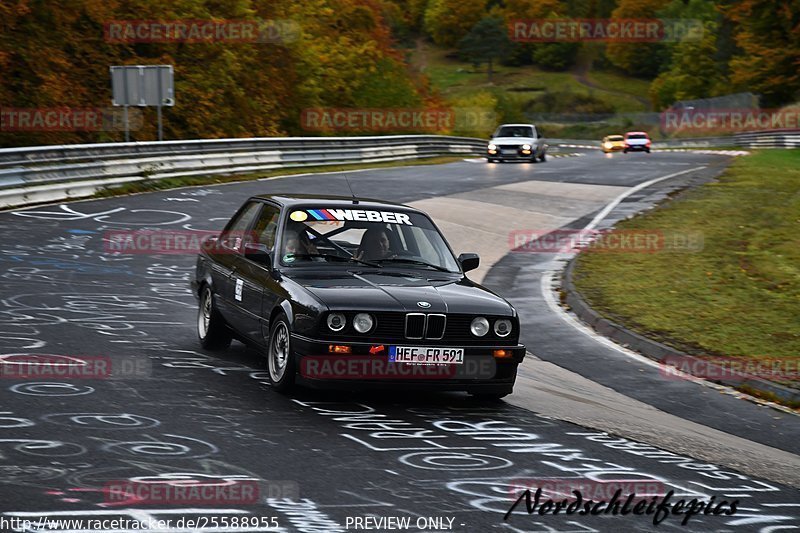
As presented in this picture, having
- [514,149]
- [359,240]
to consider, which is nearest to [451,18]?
[514,149]

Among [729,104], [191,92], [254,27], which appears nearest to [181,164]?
[191,92]

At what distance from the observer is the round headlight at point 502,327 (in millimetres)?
8219

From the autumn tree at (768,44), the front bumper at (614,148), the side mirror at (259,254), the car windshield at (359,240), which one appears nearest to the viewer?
the side mirror at (259,254)

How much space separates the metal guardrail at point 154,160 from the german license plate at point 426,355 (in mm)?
14339

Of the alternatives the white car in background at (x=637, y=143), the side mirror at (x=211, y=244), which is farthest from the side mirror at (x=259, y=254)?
the white car in background at (x=637, y=143)

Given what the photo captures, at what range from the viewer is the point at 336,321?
7.80m

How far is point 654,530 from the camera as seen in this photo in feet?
18.0

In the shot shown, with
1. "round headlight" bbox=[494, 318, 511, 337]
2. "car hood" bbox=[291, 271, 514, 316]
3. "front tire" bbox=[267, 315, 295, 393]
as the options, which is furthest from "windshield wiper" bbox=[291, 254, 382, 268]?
"round headlight" bbox=[494, 318, 511, 337]

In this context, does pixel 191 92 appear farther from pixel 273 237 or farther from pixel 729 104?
pixel 729 104

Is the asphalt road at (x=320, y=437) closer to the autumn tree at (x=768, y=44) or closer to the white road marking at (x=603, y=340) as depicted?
the white road marking at (x=603, y=340)

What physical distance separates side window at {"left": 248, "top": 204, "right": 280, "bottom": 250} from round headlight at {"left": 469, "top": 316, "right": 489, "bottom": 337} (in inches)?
75.6

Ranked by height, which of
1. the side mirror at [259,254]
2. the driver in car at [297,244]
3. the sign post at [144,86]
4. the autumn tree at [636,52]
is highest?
the autumn tree at [636,52]

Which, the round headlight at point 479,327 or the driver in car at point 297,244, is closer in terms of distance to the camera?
the round headlight at point 479,327

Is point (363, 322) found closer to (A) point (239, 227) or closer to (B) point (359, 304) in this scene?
(B) point (359, 304)
